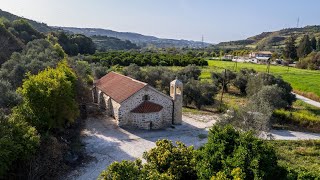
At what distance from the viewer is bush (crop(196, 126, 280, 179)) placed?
14.9 m

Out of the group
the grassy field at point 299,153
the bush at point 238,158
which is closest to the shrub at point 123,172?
the bush at point 238,158

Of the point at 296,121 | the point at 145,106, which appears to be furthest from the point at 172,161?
the point at 296,121

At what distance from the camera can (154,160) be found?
15336 millimetres

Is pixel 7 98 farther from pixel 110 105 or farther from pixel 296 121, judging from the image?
pixel 296 121

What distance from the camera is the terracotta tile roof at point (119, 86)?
32.7 meters

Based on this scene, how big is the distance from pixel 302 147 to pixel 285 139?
1921mm

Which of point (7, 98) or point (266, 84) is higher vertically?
point (7, 98)

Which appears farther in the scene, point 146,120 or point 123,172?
point 146,120

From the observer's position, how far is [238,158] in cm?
1524

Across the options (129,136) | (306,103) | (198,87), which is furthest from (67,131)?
(306,103)

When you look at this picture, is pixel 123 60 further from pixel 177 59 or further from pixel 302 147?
pixel 302 147

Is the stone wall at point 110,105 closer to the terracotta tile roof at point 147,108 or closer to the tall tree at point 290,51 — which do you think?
the terracotta tile roof at point 147,108

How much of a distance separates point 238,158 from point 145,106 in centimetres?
1757

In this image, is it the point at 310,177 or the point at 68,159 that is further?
the point at 68,159
